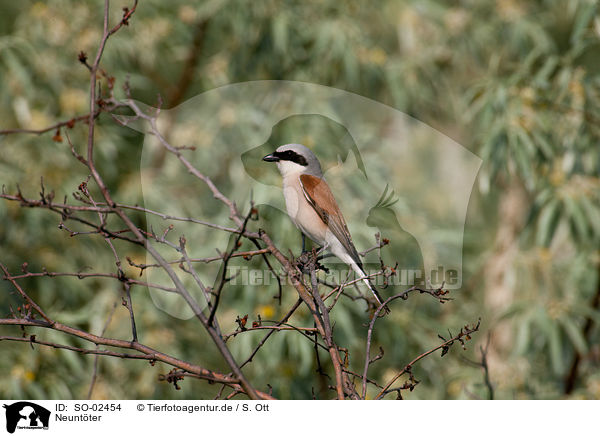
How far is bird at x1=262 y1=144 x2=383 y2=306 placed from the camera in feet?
6.56

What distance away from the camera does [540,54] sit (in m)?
3.01

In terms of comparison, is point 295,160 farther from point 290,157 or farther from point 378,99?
point 378,99

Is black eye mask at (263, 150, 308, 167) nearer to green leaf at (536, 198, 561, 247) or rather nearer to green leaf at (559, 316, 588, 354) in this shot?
green leaf at (536, 198, 561, 247)

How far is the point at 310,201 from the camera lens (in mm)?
2059

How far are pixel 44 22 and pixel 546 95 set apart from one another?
2.62 metres

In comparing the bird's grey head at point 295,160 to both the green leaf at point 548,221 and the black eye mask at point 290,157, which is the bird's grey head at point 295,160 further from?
the green leaf at point 548,221

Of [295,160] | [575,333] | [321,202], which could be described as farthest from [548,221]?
[295,160]
